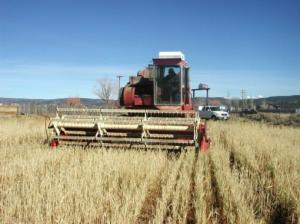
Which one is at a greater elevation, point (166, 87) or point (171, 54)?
point (171, 54)

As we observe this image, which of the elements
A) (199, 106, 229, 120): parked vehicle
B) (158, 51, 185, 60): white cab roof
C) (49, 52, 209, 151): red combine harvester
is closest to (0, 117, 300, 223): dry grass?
(49, 52, 209, 151): red combine harvester

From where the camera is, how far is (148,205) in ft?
18.4

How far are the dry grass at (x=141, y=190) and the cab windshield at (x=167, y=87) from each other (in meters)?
3.87

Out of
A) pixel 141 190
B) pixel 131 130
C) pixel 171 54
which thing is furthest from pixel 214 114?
pixel 141 190

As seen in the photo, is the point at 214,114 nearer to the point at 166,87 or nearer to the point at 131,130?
the point at 166,87

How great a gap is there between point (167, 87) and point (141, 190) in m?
7.49

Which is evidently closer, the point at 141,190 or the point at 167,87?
the point at 141,190

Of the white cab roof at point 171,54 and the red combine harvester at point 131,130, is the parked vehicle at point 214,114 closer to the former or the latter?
the white cab roof at point 171,54

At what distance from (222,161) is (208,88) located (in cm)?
452

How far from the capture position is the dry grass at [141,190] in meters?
4.94

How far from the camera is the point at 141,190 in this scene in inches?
238

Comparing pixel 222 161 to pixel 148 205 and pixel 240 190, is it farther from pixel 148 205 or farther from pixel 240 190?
pixel 148 205

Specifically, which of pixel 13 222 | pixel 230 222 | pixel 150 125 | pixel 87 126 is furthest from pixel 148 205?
pixel 87 126

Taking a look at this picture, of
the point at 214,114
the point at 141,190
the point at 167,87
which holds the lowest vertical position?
the point at 214,114
